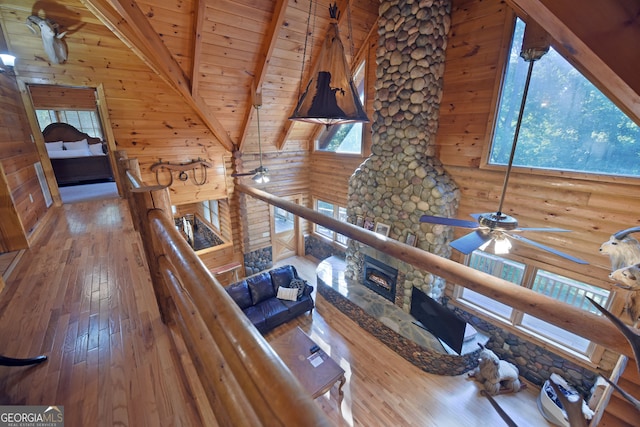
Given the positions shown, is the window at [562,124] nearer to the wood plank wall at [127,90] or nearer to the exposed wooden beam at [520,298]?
the exposed wooden beam at [520,298]

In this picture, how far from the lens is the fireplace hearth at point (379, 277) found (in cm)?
489

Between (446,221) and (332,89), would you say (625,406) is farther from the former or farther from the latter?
(332,89)

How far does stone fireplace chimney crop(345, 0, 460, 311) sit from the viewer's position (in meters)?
3.83

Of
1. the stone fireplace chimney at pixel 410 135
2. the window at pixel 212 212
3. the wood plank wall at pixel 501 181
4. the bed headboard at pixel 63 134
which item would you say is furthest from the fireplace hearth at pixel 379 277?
the bed headboard at pixel 63 134

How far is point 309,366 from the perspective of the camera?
349cm

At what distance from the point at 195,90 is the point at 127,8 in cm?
136

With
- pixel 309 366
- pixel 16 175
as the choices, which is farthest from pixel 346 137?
pixel 16 175

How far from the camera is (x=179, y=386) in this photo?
1.43m

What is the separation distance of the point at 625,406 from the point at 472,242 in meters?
1.96

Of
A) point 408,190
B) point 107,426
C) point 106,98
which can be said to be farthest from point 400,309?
point 106,98

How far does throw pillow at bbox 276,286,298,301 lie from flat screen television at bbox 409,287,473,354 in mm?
2295

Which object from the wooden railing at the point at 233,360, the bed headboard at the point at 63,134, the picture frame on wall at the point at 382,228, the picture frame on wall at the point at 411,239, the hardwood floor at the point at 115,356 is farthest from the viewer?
the bed headboard at the point at 63,134

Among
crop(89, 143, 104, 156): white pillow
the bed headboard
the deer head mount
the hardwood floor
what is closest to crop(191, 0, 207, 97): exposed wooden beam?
the deer head mount

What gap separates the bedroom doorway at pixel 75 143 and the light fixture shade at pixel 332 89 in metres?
4.58
